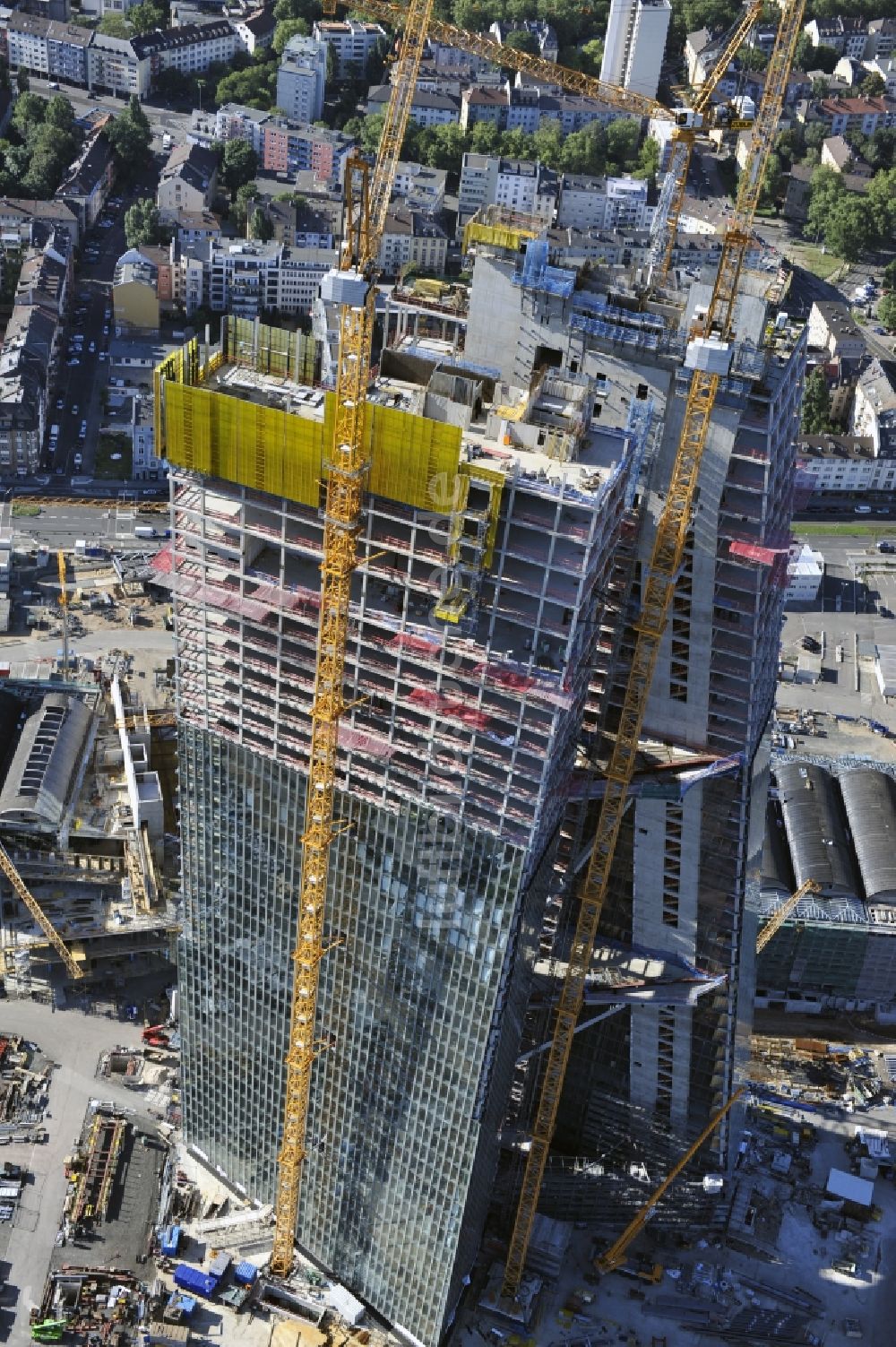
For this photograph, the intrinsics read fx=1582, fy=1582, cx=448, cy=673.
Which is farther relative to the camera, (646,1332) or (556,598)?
(646,1332)

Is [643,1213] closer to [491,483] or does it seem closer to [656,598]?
[656,598]

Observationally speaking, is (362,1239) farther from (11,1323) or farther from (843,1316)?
(843,1316)

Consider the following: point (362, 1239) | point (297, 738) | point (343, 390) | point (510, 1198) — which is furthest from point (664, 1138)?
point (343, 390)

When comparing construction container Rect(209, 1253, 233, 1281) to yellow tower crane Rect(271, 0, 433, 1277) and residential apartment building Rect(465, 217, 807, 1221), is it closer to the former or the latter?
yellow tower crane Rect(271, 0, 433, 1277)

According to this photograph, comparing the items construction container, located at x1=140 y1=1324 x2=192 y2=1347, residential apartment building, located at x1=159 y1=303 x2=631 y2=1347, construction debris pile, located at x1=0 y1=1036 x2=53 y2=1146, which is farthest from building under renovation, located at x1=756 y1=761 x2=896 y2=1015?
construction debris pile, located at x1=0 y1=1036 x2=53 y2=1146

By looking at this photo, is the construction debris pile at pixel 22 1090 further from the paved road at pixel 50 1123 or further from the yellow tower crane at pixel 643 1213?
the yellow tower crane at pixel 643 1213

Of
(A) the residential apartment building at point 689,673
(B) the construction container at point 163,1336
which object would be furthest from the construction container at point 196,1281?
(A) the residential apartment building at point 689,673

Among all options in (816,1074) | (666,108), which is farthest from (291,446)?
(816,1074)
